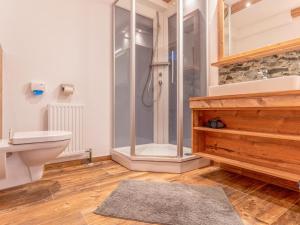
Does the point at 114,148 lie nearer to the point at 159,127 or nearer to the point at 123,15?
the point at 159,127

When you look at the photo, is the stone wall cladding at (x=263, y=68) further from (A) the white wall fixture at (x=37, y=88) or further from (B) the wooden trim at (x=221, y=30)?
(A) the white wall fixture at (x=37, y=88)

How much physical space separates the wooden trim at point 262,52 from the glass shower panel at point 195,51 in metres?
0.23

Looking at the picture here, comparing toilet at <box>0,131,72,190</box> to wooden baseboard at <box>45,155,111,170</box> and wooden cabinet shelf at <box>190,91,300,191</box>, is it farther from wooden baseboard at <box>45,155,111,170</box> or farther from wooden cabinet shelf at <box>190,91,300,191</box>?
wooden cabinet shelf at <box>190,91,300,191</box>

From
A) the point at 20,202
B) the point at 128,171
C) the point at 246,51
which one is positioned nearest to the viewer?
the point at 20,202

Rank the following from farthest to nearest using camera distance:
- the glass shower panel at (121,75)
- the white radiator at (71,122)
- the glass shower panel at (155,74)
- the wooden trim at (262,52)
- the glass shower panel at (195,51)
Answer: the glass shower panel at (155,74), the glass shower panel at (121,75), the glass shower panel at (195,51), the white radiator at (71,122), the wooden trim at (262,52)

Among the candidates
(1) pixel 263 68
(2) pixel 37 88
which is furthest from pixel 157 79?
(2) pixel 37 88

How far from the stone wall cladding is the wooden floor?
99cm

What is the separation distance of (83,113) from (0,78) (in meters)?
0.81

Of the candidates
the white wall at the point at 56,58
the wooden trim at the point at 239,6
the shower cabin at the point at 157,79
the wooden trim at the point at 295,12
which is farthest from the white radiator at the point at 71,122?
the wooden trim at the point at 295,12

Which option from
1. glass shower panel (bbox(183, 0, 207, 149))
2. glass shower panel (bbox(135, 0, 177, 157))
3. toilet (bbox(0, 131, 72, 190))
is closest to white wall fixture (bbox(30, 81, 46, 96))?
toilet (bbox(0, 131, 72, 190))

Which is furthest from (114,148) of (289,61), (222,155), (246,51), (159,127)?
(289,61)

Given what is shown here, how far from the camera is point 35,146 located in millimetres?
1360

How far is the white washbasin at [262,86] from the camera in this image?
124 centimetres

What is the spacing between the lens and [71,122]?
2.05 m
